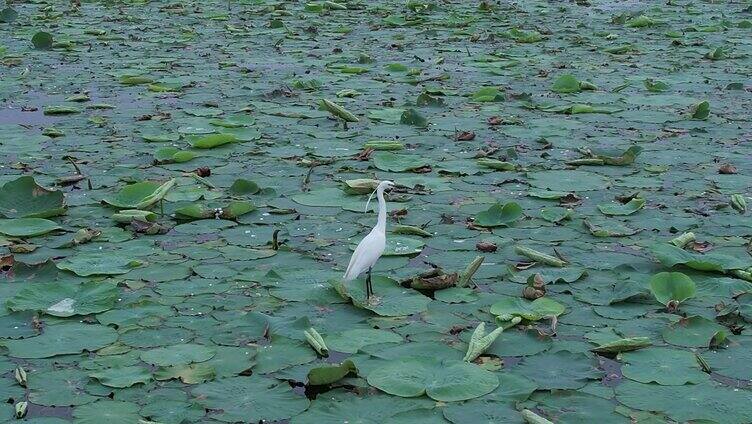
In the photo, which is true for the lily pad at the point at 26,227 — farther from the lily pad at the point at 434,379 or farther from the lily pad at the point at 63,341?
the lily pad at the point at 434,379

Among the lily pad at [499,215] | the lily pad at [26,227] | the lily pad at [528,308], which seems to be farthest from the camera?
the lily pad at [499,215]

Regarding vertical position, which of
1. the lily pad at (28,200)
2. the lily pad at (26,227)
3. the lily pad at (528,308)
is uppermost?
the lily pad at (528,308)

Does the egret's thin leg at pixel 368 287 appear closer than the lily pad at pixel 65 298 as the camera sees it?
No

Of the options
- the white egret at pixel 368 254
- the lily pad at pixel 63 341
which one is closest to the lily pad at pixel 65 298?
the lily pad at pixel 63 341

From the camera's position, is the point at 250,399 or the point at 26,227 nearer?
the point at 250,399

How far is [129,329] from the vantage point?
3.76 metres

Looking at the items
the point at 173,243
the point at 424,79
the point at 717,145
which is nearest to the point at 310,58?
the point at 424,79

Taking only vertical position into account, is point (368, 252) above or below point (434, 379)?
above

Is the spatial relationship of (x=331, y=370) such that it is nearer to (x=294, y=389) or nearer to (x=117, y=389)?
(x=294, y=389)

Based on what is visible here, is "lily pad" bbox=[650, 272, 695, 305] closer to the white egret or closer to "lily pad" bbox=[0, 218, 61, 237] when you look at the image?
the white egret

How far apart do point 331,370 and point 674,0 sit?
35.9 feet

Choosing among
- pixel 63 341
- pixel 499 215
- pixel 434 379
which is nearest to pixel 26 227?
pixel 63 341

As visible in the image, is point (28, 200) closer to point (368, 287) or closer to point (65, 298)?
point (65, 298)

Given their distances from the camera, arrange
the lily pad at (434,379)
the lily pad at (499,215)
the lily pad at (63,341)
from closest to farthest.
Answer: the lily pad at (434,379) → the lily pad at (63,341) → the lily pad at (499,215)
